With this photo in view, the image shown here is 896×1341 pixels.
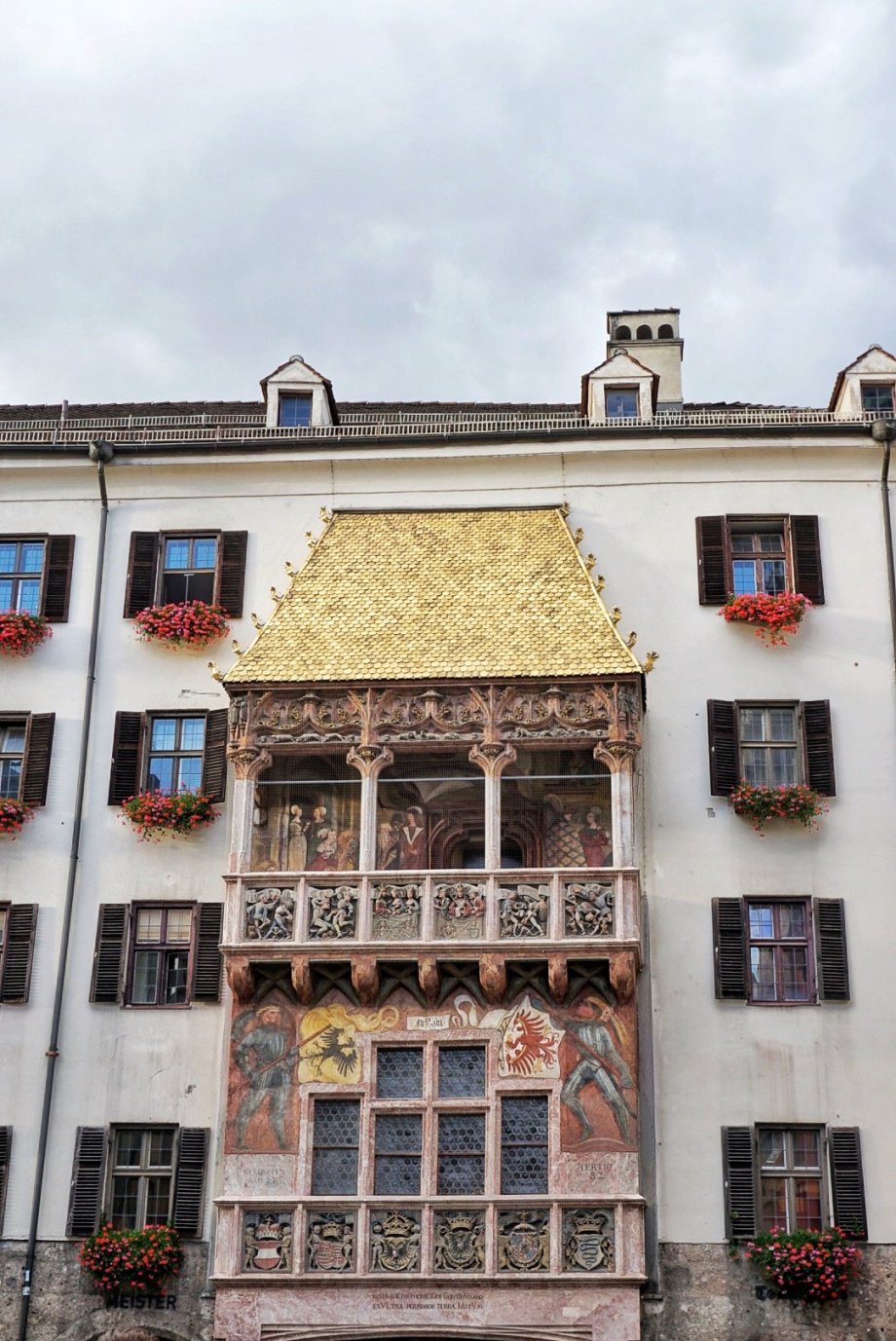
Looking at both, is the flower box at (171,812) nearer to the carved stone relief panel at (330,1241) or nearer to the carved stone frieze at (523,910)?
the carved stone frieze at (523,910)

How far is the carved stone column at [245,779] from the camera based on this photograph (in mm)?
26828

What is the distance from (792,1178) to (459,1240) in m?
4.64

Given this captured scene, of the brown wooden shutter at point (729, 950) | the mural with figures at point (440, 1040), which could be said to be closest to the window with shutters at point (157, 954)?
the mural with figures at point (440, 1040)

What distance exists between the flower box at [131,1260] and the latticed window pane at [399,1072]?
3.49 meters

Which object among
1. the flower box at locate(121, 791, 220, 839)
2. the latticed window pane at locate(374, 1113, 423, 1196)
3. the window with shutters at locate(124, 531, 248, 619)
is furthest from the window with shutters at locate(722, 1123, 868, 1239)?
the window with shutters at locate(124, 531, 248, 619)

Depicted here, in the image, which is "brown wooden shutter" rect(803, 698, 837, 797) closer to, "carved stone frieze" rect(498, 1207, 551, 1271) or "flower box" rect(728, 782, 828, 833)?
"flower box" rect(728, 782, 828, 833)

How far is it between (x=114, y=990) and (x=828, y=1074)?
33.2 ft

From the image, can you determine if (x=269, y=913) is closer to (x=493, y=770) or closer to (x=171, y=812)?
(x=171, y=812)

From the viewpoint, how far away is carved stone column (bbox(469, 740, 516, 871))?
26.4 m

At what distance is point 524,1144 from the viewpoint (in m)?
25.4

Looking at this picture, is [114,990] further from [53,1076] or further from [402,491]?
[402,491]

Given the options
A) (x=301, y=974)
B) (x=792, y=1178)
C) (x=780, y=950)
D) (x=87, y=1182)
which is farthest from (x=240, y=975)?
(x=792, y=1178)

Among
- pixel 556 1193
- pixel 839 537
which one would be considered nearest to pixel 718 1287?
pixel 556 1193

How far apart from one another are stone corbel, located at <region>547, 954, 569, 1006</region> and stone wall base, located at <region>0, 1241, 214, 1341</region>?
19.4 feet
